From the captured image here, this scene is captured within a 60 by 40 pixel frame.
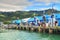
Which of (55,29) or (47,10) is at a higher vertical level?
(47,10)

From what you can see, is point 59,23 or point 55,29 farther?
point 59,23

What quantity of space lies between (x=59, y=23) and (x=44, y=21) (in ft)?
11.7

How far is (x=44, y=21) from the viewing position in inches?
998

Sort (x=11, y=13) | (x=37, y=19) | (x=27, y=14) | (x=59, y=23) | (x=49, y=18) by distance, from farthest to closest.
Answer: (x=11, y=13)
(x=27, y=14)
(x=37, y=19)
(x=49, y=18)
(x=59, y=23)

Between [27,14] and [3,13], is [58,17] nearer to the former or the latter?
[27,14]

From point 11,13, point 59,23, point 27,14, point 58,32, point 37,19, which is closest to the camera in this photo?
point 58,32

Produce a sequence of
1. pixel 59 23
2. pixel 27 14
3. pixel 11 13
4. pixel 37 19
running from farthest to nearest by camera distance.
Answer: pixel 11 13 < pixel 27 14 < pixel 37 19 < pixel 59 23

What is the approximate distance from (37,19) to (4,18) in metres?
14.5

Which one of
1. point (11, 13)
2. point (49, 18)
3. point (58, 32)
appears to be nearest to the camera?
point (58, 32)

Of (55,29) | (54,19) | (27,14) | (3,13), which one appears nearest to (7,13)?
(3,13)

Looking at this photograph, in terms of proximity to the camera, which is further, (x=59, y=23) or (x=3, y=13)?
(x=3, y=13)

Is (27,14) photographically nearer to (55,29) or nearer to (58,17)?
(58,17)

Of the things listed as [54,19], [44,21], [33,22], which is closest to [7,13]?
[33,22]

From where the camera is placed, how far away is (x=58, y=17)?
2241 cm
